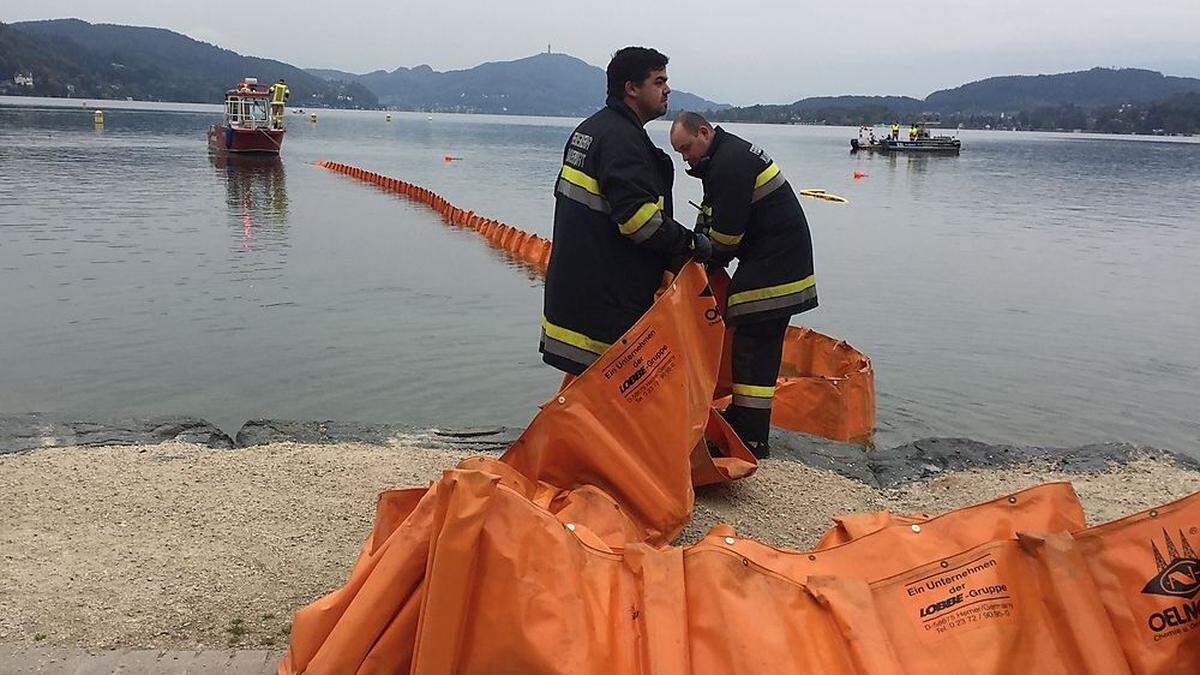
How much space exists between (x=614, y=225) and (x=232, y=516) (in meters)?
2.28

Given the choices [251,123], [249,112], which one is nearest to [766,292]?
[251,123]

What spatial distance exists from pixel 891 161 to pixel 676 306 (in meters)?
60.1

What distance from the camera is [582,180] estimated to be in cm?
405

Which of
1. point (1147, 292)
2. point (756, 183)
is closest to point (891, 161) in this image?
point (1147, 292)

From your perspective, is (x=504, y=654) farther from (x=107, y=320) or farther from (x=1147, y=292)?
(x=1147, y=292)

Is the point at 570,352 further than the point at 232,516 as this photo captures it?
No

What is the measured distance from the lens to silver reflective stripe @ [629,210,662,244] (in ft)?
12.8

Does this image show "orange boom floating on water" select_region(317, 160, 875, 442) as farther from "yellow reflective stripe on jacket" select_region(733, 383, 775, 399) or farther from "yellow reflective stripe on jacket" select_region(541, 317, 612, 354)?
"yellow reflective stripe on jacket" select_region(541, 317, 612, 354)

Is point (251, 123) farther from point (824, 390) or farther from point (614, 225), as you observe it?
point (614, 225)

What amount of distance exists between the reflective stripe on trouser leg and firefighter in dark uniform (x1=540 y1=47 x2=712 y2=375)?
93cm

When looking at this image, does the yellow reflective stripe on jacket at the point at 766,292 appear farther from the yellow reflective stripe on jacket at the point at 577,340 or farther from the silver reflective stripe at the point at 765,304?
the yellow reflective stripe on jacket at the point at 577,340

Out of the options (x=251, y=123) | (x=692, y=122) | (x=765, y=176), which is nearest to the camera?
(x=692, y=122)

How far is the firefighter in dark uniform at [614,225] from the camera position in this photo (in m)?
3.92

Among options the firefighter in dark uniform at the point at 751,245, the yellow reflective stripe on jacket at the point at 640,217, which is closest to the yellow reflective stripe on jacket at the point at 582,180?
the yellow reflective stripe on jacket at the point at 640,217
